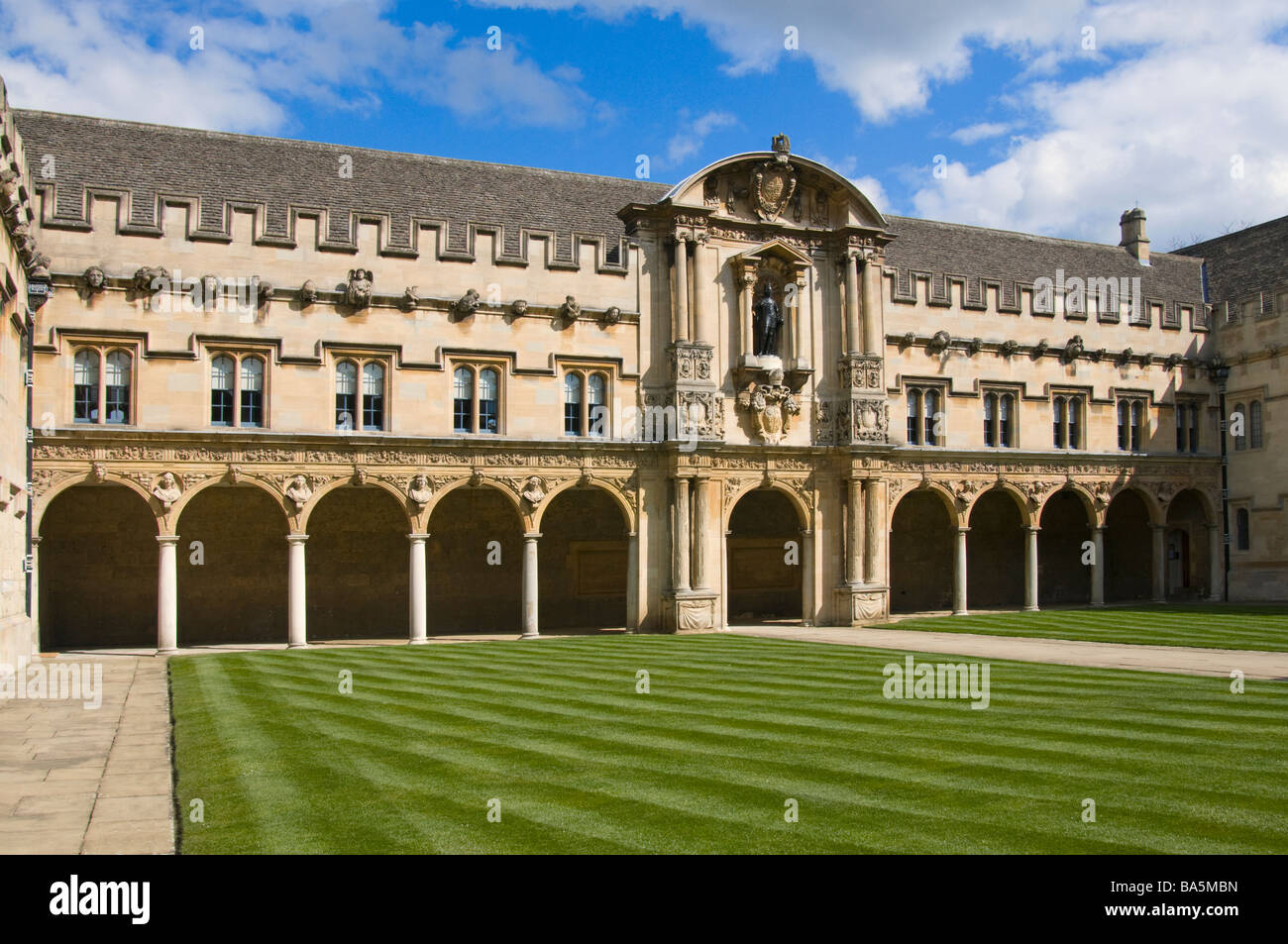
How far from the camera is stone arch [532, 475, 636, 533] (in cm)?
3288

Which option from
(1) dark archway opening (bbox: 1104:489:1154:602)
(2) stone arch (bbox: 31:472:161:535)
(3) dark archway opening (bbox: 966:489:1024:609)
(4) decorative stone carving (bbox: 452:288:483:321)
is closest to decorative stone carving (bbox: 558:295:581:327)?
(4) decorative stone carving (bbox: 452:288:483:321)

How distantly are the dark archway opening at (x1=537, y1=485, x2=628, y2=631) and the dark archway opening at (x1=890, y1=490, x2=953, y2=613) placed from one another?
10992 millimetres

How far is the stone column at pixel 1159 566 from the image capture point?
139ft

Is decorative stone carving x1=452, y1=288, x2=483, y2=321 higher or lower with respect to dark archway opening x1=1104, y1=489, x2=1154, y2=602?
higher

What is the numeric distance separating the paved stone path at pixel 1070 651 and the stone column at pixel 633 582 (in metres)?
3.08

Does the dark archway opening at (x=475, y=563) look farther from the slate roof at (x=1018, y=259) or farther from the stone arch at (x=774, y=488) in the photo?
the slate roof at (x=1018, y=259)

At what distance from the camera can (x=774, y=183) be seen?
36.0 m

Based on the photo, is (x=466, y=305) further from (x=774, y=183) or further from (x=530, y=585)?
(x=774, y=183)

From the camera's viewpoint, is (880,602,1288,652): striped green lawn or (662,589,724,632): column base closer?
(880,602,1288,652): striped green lawn

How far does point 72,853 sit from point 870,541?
29606 millimetres

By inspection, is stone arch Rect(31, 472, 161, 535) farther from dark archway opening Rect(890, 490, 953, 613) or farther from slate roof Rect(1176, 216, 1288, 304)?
slate roof Rect(1176, 216, 1288, 304)
